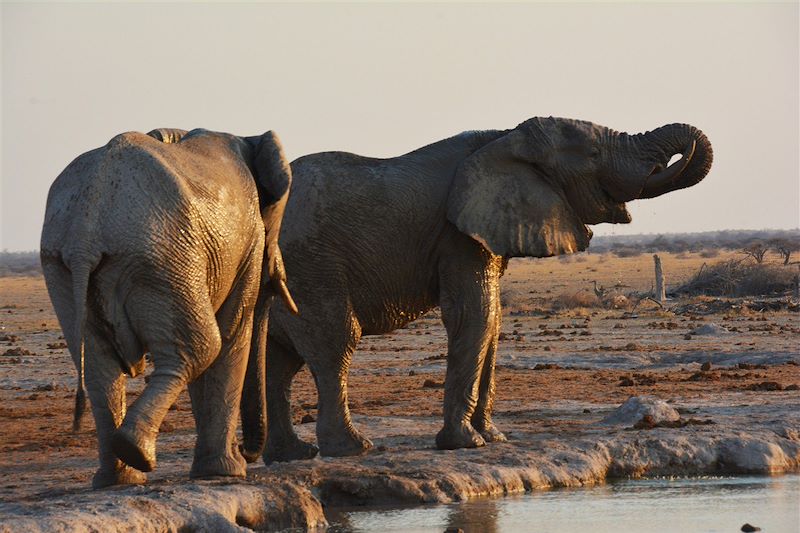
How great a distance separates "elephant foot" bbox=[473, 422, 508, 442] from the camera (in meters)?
A: 12.8

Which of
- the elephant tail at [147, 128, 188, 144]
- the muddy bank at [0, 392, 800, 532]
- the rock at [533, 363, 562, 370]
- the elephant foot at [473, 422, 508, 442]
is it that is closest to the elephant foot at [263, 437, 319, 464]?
the muddy bank at [0, 392, 800, 532]

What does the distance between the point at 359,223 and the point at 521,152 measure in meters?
1.41

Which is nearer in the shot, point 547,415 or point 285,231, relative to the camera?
point 285,231

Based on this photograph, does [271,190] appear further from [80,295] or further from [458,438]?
A: [458,438]

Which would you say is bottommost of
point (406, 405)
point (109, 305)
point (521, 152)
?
point (406, 405)

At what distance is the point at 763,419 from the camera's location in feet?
44.4

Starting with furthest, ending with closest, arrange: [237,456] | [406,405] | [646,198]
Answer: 1. [406,405]
2. [646,198]
3. [237,456]

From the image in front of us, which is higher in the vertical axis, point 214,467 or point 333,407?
point 333,407

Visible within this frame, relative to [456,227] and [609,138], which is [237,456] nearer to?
[456,227]

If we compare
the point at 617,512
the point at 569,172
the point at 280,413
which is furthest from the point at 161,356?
the point at 569,172

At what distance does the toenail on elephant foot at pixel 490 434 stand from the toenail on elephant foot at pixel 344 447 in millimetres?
1135

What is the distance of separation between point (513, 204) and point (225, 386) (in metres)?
3.40

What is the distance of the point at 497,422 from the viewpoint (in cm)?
1441

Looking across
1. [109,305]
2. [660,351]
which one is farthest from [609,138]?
[660,351]
